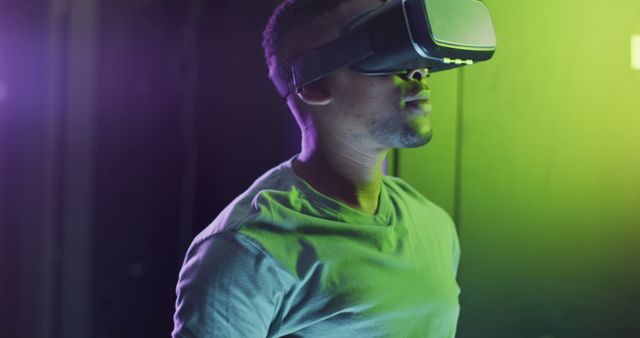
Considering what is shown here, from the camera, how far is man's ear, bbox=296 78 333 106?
94 cm

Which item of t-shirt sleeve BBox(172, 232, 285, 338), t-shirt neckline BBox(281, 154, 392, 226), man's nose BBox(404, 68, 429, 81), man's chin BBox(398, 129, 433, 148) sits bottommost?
t-shirt sleeve BBox(172, 232, 285, 338)

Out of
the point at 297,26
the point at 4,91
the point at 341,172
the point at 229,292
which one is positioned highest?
the point at 297,26

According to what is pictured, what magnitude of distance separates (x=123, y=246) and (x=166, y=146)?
211 millimetres

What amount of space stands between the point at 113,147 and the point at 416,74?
22.9 inches

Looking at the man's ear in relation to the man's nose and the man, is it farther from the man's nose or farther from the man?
the man's nose

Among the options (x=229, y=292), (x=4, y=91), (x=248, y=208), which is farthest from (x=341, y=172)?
(x=4, y=91)

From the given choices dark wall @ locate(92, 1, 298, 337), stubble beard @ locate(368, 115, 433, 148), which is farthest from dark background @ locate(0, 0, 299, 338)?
stubble beard @ locate(368, 115, 433, 148)

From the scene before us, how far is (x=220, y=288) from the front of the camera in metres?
0.81

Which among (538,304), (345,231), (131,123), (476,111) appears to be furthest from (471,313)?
(131,123)

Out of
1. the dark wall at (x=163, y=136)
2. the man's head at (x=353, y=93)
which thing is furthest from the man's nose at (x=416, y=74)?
the dark wall at (x=163, y=136)

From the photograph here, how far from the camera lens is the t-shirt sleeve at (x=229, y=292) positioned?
81 cm

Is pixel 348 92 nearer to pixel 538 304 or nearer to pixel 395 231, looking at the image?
pixel 395 231

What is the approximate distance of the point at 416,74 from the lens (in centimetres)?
92

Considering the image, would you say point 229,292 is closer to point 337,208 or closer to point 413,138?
point 337,208
